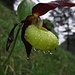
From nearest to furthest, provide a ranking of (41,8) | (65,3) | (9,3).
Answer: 1. (65,3)
2. (41,8)
3. (9,3)

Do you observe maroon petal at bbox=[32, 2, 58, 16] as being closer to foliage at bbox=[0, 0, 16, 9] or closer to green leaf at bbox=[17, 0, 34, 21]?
green leaf at bbox=[17, 0, 34, 21]

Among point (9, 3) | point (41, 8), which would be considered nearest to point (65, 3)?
point (41, 8)

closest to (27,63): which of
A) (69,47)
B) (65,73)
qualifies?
(65,73)

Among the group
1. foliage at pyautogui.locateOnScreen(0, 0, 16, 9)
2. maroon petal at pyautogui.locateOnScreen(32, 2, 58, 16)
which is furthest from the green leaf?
foliage at pyautogui.locateOnScreen(0, 0, 16, 9)

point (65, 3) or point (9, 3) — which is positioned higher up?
point (65, 3)

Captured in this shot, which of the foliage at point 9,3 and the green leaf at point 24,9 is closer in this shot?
the green leaf at point 24,9

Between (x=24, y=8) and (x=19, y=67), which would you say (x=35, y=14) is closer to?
(x=24, y=8)

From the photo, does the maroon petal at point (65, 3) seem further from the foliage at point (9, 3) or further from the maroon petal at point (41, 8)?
the foliage at point (9, 3)

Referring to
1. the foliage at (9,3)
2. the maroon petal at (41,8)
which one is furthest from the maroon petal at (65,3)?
the foliage at (9,3)

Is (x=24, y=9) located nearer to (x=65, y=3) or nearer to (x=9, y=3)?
(x=65, y=3)
